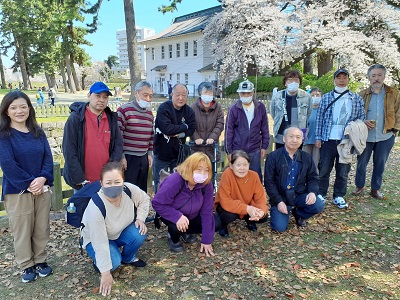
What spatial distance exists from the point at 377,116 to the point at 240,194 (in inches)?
105

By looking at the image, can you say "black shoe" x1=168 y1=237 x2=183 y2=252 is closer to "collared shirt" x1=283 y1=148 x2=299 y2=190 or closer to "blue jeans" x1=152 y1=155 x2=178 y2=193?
"blue jeans" x1=152 y1=155 x2=178 y2=193

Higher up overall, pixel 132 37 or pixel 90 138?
pixel 132 37

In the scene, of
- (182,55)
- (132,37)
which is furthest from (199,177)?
(182,55)

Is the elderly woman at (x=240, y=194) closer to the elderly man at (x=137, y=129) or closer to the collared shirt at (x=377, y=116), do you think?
the elderly man at (x=137, y=129)

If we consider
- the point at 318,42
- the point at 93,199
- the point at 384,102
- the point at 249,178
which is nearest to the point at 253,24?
the point at 318,42

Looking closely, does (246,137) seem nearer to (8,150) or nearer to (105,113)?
(105,113)

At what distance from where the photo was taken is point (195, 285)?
309 cm

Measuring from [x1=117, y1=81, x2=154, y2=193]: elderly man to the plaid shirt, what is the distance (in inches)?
100

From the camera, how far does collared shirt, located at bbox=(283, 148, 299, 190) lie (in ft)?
13.4

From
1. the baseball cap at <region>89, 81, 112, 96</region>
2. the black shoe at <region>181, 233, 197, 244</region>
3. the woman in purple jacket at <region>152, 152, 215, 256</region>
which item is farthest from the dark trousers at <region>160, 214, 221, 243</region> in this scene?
the baseball cap at <region>89, 81, 112, 96</region>

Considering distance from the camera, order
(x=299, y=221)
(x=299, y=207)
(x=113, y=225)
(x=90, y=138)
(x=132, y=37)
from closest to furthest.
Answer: (x=113, y=225) < (x=90, y=138) < (x=299, y=207) < (x=299, y=221) < (x=132, y=37)

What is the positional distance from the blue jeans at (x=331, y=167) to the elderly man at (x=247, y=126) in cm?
92

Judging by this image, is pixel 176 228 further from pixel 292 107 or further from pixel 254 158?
pixel 292 107

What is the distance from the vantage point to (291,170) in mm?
4094
